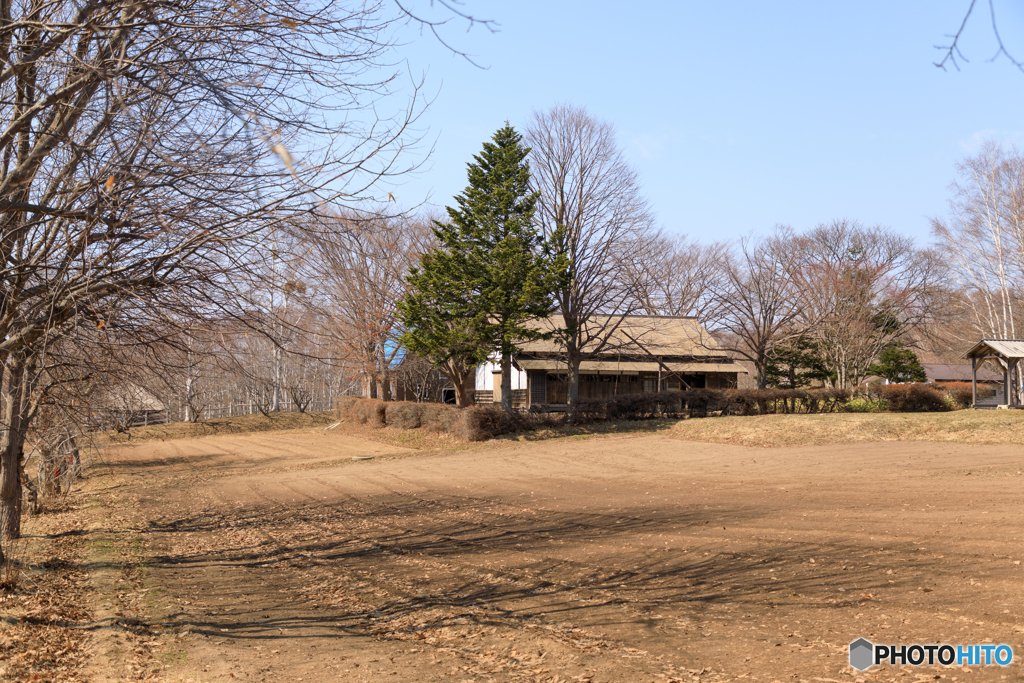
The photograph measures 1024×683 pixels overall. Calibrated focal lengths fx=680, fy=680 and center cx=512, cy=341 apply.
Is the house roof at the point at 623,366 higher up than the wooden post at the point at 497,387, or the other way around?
the house roof at the point at 623,366

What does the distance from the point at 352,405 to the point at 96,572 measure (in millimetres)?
28751

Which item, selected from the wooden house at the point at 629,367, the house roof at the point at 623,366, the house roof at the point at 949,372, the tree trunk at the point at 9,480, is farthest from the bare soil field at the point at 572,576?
the house roof at the point at 949,372

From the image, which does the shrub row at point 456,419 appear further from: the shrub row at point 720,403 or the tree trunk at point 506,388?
the shrub row at point 720,403

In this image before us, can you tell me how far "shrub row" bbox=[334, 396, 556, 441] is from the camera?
89.3 ft

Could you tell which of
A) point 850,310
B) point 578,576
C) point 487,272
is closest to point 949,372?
point 850,310

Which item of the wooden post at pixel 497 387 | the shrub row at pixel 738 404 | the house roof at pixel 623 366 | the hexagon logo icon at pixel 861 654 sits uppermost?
the house roof at pixel 623 366

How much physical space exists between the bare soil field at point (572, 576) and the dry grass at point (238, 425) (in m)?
22.7

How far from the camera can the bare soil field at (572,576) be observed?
588 cm

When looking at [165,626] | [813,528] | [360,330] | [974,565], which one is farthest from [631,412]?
[165,626]

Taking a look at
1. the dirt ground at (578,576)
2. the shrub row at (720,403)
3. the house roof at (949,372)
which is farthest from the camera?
the house roof at (949,372)

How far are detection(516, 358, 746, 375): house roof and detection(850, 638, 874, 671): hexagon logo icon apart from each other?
3096cm

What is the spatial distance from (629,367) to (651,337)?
8.96 feet

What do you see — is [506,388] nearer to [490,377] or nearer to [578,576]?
[490,377]

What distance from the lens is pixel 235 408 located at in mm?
50625
